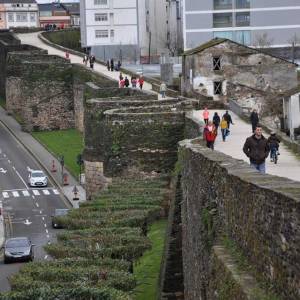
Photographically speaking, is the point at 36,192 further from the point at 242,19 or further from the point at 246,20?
the point at 246,20

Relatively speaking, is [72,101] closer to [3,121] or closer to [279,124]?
[3,121]

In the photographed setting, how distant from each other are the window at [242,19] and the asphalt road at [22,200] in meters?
22.2

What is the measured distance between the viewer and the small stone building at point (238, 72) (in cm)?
5544

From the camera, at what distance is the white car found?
69.6 metres

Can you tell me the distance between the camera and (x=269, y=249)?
10.9 meters

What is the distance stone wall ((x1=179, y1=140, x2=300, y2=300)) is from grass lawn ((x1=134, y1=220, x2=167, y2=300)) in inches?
241

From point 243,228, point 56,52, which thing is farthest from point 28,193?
point 243,228

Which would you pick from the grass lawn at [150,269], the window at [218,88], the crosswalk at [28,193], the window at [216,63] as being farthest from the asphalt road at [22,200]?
the window at [216,63]

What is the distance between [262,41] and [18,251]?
4677 cm

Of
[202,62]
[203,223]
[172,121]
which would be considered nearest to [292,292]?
[203,223]

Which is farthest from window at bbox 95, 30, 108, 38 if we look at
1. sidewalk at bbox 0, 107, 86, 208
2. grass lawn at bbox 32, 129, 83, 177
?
grass lawn at bbox 32, 129, 83, 177

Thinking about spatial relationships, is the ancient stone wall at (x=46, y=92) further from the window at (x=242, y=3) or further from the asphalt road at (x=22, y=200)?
the window at (x=242, y=3)

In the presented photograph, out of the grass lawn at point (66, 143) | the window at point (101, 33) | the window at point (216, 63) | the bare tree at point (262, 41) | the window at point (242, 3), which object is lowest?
the grass lawn at point (66, 143)

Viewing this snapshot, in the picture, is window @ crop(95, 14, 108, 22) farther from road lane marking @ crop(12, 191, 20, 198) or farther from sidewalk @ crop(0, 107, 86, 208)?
road lane marking @ crop(12, 191, 20, 198)
